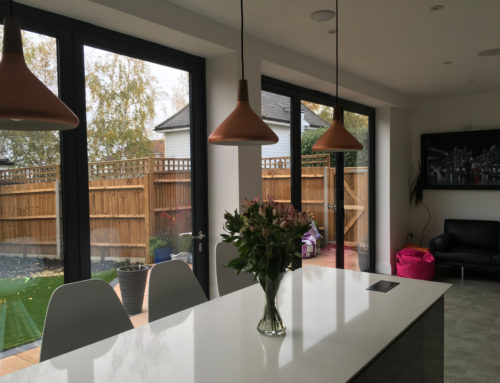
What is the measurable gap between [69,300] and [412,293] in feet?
5.94

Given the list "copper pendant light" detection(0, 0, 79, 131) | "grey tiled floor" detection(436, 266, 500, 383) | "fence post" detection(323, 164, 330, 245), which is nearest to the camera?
"copper pendant light" detection(0, 0, 79, 131)

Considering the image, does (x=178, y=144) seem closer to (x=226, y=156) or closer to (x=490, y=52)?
(x=226, y=156)

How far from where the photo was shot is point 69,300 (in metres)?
1.91

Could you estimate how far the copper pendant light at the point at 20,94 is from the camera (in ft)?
3.49

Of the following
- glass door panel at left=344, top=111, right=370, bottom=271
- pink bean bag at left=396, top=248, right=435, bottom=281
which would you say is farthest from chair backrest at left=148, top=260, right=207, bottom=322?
pink bean bag at left=396, top=248, right=435, bottom=281

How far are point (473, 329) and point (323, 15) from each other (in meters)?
3.23

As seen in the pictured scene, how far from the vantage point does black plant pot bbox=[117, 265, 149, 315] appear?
3094 mm

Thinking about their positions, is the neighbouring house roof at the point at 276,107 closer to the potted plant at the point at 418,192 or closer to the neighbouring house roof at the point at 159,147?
the neighbouring house roof at the point at 159,147

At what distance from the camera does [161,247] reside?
344cm

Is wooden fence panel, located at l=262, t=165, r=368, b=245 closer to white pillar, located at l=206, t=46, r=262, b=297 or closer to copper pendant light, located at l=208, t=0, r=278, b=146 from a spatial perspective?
white pillar, located at l=206, t=46, r=262, b=297

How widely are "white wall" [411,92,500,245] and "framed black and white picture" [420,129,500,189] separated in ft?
0.45

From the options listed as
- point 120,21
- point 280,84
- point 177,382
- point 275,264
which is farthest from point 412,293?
point 280,84

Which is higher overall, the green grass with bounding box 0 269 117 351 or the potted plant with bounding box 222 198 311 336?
the potted plant with bounding box 222 198 311 336

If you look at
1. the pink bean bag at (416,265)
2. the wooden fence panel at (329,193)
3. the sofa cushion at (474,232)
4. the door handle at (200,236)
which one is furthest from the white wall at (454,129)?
the door handle at (200,236)
